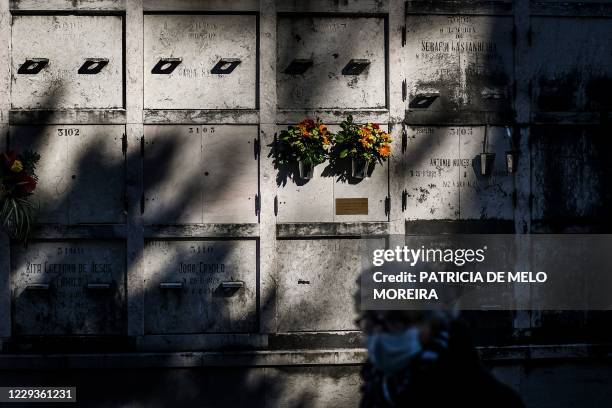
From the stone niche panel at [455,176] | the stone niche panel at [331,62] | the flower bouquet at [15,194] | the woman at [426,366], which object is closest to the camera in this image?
the woman at [426,366]

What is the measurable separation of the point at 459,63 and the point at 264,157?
2271mm

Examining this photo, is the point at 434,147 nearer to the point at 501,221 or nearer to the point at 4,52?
the point at 501,221

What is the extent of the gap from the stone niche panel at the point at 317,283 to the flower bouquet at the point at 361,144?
0.80 m

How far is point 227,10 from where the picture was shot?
6.89 meters

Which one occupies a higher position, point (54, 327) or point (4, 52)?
point (4, 52)

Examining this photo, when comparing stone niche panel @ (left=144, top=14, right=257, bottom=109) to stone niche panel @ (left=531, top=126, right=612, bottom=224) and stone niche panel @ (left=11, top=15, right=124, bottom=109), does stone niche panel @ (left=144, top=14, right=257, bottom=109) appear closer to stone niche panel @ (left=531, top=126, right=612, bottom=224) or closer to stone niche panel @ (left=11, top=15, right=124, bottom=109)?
stone niche panel @ (left=11, top=15, right=124, bottom=109)

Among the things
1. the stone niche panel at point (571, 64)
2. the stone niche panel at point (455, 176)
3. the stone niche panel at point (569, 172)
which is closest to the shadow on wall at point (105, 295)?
the stone niche panel at point (455, 176)

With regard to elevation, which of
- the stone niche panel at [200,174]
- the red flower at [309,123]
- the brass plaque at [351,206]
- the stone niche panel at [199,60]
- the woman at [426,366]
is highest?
the stone niche panel at [199,60]

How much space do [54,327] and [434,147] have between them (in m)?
4.30

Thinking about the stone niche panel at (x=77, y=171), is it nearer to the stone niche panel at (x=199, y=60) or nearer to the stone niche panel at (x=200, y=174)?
the stone niche panel at (x=200, y=174)

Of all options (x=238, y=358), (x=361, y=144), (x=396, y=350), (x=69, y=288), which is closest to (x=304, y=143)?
(x=361, y=144)

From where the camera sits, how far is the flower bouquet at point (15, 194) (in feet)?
21.6

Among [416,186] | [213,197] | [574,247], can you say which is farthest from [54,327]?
[574,247]

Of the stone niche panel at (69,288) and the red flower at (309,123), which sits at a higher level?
the red flower at (309,123)
